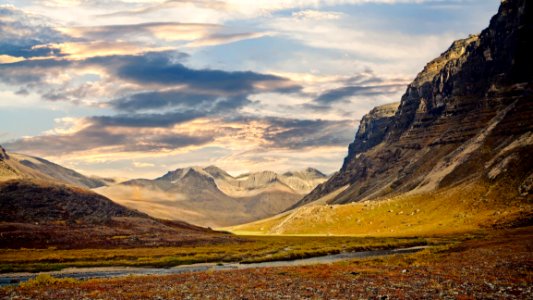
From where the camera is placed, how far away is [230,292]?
4550 cm

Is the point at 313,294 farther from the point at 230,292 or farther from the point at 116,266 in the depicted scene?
the point at 116,266

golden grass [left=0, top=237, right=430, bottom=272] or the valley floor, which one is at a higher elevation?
the valley floor

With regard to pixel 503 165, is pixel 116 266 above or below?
below

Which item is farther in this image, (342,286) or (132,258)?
(132,258)

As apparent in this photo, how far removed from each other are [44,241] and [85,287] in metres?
108

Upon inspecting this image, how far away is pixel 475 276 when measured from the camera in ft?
157

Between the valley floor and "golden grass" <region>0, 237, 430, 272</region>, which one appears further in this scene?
"golden grass" <region>0, 237, 430, 272</region>

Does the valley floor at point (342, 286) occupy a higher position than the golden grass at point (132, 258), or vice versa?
the valley floor at point (342, 286)

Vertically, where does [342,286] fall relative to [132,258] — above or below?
above

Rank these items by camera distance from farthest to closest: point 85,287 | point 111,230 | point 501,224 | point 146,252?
point 111,230, point 501,224, point 146,252, point 85,287

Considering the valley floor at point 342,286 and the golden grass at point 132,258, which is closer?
A: the valley floor at point 342,286

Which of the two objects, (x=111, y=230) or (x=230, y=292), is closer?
(x=230, y=292)

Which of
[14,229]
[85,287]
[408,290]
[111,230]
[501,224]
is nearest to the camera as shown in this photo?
[408,290]

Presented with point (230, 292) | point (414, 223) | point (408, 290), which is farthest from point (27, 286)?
point (414, 223)
